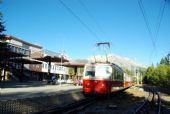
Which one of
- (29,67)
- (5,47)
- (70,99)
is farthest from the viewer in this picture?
(29,67)

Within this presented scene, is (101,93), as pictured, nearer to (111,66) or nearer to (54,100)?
(111,66)

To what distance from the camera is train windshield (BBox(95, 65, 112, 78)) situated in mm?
24592

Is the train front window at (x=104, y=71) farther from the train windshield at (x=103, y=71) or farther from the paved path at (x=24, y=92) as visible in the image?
the paved path at (x=24, y=92)

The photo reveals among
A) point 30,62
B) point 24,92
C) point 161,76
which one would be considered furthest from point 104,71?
point 161,76

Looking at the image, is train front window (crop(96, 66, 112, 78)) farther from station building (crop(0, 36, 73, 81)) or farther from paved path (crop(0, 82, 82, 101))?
station building (crop(0, 36, 73, 81))

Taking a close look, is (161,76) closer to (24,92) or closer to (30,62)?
(30,62)

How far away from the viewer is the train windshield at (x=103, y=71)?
2459 cm

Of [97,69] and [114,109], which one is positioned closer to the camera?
[114,109]

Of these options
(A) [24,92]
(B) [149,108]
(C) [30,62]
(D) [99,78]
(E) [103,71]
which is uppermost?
(C) [30,62]

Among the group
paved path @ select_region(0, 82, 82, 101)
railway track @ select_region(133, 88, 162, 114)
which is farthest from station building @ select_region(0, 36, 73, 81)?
railway track @ select_region(133, 88, 162, 114)

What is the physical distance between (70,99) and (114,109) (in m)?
5.30

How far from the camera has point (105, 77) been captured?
2447cm

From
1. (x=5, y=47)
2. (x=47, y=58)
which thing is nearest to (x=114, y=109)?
(x=5, y=47)

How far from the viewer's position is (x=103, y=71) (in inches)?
977
